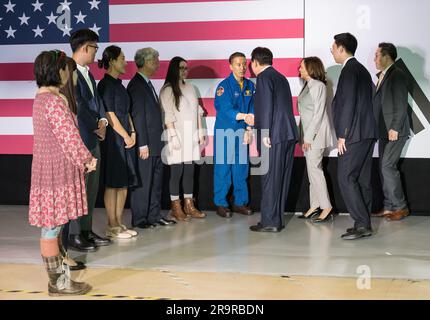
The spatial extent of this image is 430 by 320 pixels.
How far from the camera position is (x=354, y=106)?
17.0 feet

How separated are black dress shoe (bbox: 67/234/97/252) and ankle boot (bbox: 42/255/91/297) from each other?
985 millimetres

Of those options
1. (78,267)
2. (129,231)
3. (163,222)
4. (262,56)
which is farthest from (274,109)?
(78,267)

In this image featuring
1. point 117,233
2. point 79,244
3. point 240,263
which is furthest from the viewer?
point 117,233

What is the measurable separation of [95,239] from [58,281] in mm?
1290

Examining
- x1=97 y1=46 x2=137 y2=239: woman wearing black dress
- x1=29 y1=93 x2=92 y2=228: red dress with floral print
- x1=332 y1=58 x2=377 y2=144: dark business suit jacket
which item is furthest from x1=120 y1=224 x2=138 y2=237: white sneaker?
x1=332 y1=58 x2=377 y2=144: dark business suit jacket

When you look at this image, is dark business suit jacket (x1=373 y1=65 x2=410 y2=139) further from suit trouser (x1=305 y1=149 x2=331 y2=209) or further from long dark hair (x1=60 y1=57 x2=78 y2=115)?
long dark hair (x1=60 y1=57 x2=78 y2=115)

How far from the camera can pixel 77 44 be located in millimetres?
4715

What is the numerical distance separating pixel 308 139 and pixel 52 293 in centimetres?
300

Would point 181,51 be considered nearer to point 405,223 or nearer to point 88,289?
Result: point 405,223

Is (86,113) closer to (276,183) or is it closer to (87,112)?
(87,112)

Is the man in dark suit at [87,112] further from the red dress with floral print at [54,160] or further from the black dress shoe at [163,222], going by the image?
the black dress shoe at [163,222]

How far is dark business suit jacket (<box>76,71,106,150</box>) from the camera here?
466cm

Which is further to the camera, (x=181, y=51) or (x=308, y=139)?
(x=181, y=51)
